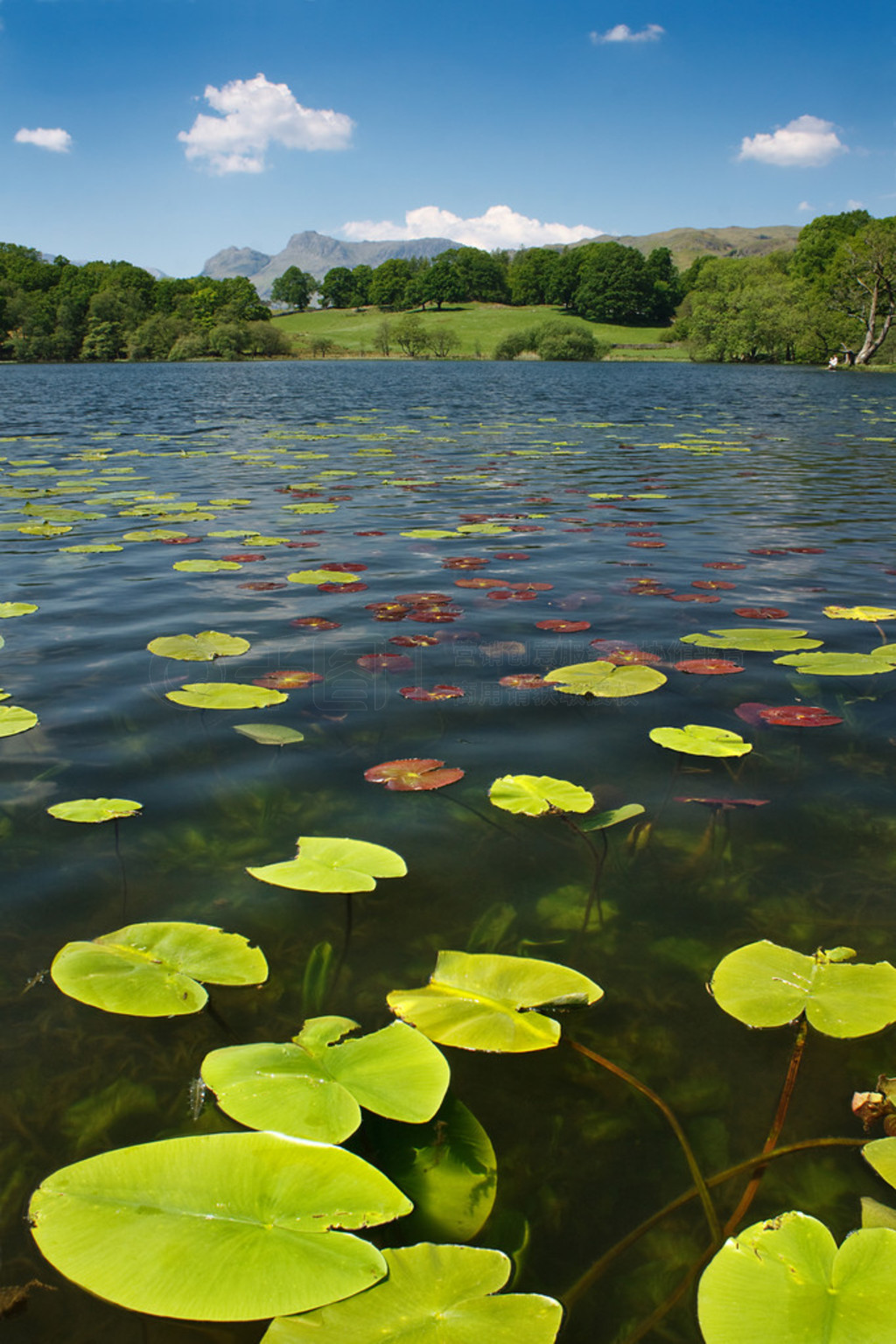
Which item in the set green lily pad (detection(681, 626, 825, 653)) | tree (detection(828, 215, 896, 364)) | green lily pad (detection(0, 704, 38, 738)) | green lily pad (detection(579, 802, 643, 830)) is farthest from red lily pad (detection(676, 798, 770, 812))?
tree (detection(828, 215, 896, 364))

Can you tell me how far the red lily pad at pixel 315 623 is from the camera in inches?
185

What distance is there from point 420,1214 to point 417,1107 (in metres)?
0.17

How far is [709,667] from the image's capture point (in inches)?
154

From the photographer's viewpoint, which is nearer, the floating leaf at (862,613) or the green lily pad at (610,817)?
the green lily pad at (610,817)

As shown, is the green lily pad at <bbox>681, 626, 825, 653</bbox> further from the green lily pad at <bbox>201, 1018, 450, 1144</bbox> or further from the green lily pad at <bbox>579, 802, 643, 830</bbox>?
the green lily pad at <bbox>201, 1018, 450, 1144</bbox>

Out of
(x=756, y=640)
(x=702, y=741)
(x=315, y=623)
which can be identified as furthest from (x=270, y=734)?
(x=756, y=640)

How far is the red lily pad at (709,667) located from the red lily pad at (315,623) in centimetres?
205

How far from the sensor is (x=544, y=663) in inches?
162

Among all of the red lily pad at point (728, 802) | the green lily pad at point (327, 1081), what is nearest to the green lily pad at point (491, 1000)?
the green lily pad at point (327, 1081)

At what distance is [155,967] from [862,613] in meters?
4.41

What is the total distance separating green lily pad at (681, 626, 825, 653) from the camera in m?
4.11

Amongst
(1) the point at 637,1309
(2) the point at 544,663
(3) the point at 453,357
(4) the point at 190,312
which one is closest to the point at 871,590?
(2) the point at 544,663

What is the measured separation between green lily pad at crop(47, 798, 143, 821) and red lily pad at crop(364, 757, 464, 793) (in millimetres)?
822

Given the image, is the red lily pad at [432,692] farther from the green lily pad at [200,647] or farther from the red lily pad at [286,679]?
the green lily pad at [200,647]
